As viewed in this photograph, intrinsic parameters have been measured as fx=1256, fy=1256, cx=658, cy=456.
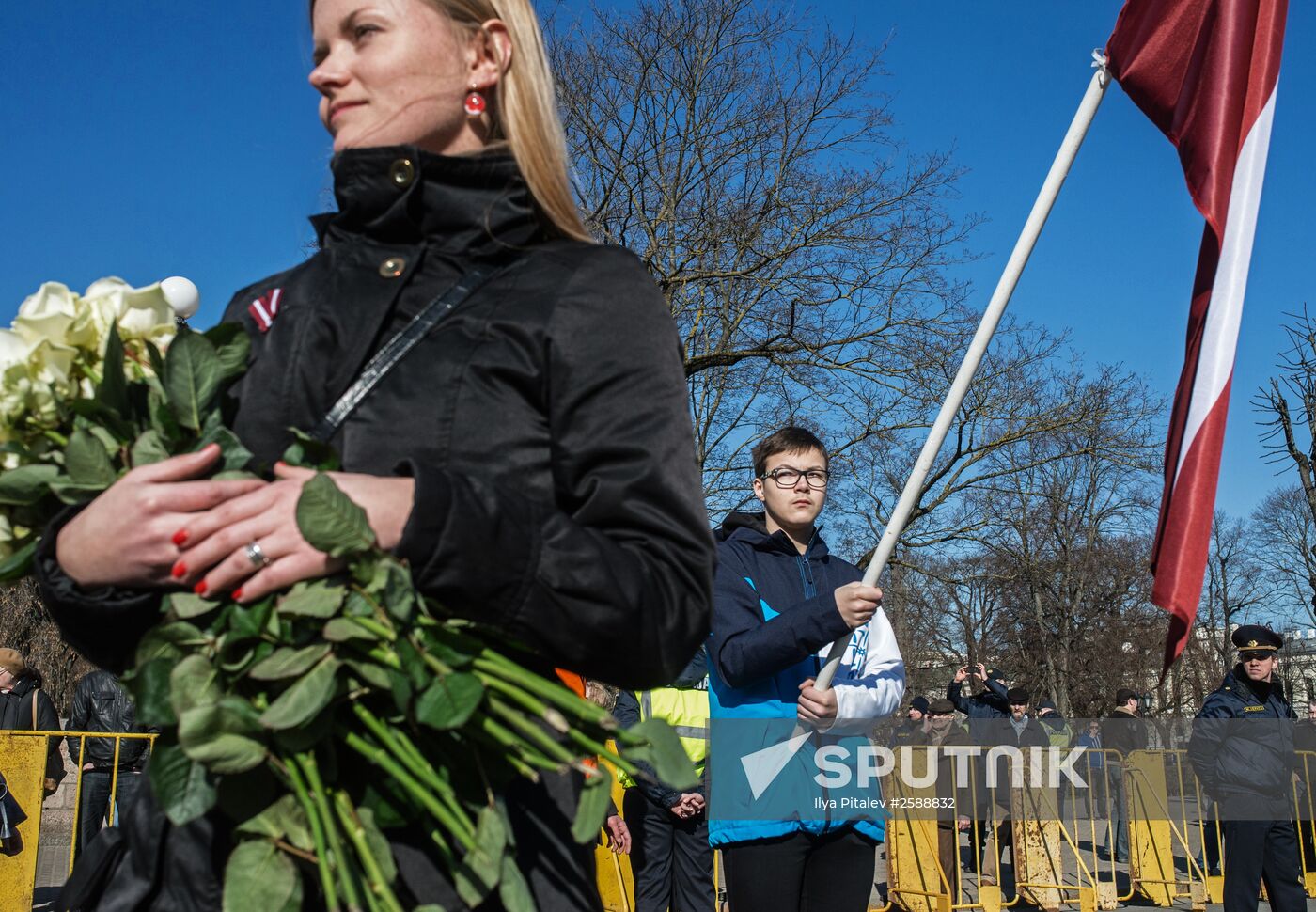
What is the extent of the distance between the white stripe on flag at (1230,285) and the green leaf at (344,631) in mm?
2755

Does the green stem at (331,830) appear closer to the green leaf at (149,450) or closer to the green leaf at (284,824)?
the green leaf at (284,824)

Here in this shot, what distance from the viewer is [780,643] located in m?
4.26

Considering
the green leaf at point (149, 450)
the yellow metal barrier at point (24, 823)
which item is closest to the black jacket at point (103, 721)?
the yellow metal barrier at point (24, 823)

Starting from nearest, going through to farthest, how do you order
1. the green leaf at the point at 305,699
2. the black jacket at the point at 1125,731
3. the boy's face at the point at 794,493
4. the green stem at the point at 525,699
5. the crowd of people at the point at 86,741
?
the green leaf at the point at 305,699 → the green stem at the point at 525,699 → the boy's face at the point at 794,493 → the crowd of people at the point at 86,741 → the black jacket at the point at 1125,731

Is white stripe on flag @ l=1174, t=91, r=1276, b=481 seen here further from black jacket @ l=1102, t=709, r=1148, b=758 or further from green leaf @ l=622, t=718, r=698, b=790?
black jacket @ l=1102, t=709, r=1148, b=758

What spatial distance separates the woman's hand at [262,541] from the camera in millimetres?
1262

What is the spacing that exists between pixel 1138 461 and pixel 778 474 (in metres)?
15.1

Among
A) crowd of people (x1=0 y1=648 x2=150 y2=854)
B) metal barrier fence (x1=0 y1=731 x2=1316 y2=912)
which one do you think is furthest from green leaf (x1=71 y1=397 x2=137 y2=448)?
metal barrier fence (x1=0 y1=731 x2=1316 y2=912)

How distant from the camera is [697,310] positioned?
1722 cm

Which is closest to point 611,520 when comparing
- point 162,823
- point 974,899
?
point 162,823

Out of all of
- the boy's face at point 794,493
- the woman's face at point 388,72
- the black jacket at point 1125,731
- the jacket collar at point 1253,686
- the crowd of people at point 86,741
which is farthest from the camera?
the black jacket at point 1125,731

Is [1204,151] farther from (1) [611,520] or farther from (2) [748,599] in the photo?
(1) [611,520]

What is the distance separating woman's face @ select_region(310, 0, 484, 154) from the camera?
1.71 m

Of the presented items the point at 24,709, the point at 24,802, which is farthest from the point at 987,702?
the point at 24,802
